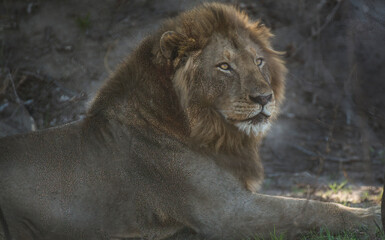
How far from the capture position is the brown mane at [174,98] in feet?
10.8

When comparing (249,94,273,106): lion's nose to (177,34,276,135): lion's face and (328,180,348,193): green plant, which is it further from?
(328,180,348,193): green plant

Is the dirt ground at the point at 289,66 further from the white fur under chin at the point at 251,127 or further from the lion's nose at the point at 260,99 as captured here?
the lion's nose at the point at 260,99

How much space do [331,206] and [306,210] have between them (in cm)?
19

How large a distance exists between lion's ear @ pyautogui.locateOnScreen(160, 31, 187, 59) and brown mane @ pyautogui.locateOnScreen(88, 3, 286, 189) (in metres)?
0.03

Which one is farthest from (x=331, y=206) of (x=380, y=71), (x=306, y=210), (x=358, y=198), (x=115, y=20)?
(x=115, y=20)

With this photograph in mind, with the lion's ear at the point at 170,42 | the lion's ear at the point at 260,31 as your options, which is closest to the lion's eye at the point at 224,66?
the lion's ear at the point at 170,42

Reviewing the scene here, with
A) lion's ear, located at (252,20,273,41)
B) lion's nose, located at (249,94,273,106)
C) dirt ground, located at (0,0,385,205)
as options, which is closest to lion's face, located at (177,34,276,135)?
lion's nose, located at (249,94,273,106)

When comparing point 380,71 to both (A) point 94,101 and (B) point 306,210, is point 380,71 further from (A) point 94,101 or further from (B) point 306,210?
(A) point 94,101

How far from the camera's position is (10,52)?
676cm

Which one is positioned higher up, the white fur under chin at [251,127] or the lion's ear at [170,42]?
the lion's ear at [170,42]

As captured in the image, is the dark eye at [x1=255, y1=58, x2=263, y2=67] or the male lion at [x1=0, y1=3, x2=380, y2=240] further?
the dark eye at [x1=255, y1=58, x2=263, y2=67]

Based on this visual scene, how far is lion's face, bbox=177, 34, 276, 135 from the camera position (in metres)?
3.21

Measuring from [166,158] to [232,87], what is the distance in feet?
2.05

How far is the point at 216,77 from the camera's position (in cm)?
328
